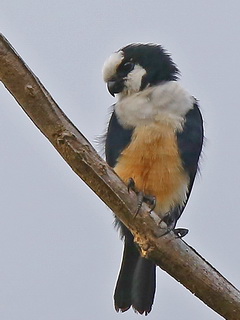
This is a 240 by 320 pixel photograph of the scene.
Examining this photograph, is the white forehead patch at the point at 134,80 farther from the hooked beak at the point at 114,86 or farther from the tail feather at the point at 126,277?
the tail feather at the point at 126,277

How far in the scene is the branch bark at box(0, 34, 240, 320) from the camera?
1.69 meters

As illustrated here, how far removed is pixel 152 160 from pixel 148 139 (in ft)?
0.24

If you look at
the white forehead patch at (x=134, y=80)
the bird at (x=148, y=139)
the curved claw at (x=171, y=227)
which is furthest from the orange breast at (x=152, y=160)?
the white forehead patch at (x=134, y=80)

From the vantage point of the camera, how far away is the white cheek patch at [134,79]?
2477 millimetres

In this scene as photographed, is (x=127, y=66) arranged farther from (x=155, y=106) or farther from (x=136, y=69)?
(x=155, y=106)

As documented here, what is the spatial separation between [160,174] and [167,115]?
7.9 inches

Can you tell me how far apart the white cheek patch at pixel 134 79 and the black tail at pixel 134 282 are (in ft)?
1.74

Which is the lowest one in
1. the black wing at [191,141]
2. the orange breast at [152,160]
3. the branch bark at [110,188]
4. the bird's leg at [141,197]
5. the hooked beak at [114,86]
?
the branch bark at [110,188]

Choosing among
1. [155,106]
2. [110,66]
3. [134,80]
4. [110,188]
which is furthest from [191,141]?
[110,188]

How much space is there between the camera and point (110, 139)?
249cm

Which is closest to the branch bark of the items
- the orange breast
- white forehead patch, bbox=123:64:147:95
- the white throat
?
the orange breast

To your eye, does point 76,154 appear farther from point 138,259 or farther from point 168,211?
point 138,259

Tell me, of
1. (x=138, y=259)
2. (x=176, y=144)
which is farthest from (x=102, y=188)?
(x=138, y=259)

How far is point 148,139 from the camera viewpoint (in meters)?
2.30
